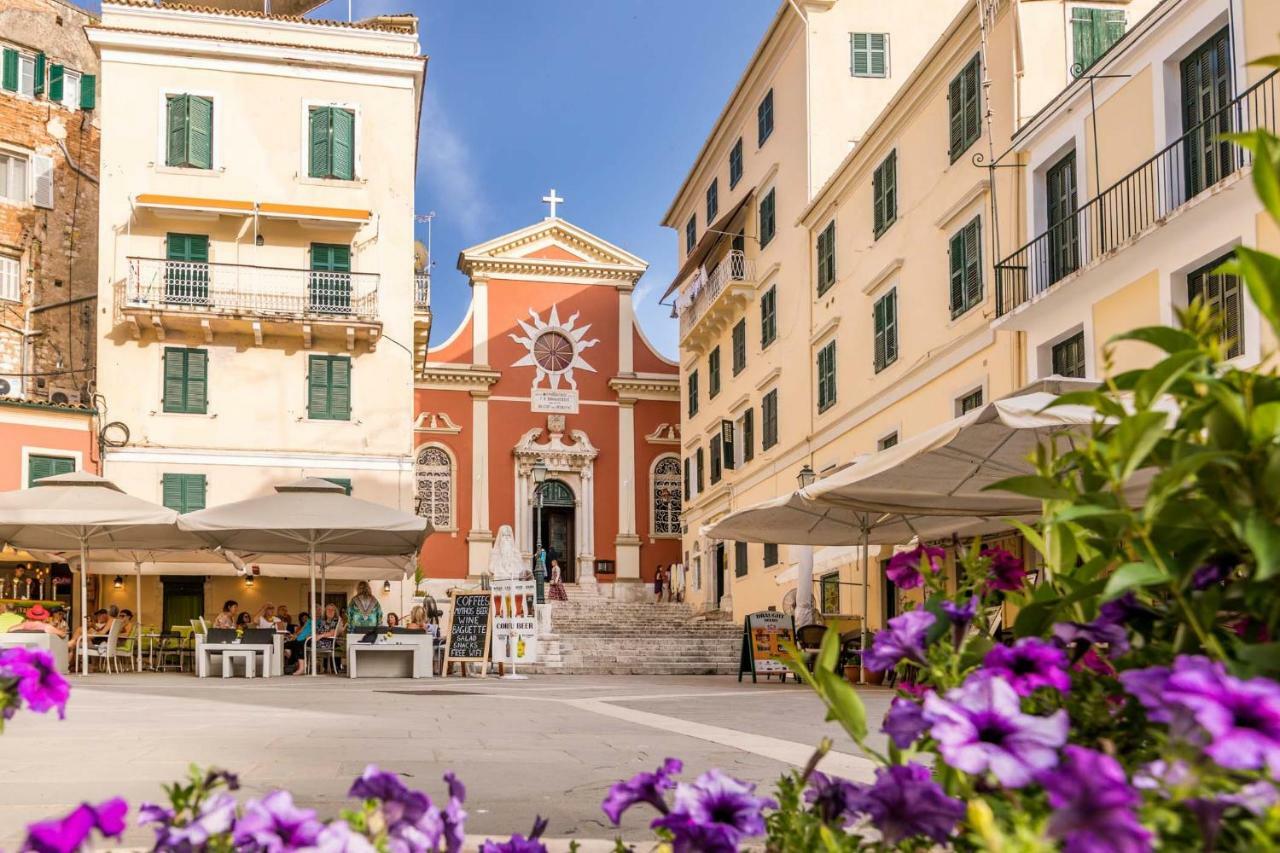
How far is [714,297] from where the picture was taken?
30250 mm

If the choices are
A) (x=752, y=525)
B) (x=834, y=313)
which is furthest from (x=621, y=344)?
(x=752, y=525)

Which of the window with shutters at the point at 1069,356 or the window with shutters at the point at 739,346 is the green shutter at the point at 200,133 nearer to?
the window with shutters at the point at 739,346

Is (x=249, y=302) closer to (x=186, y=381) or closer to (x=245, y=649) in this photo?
(x=186, y=381)

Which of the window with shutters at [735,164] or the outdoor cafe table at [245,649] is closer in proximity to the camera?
the outdoor cafe table at [245,649]

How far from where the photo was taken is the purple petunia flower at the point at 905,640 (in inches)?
70.2

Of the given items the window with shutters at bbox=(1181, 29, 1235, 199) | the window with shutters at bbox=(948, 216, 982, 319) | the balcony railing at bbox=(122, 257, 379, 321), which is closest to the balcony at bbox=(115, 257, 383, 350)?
the balcony railing at bbox=(122, 257, 379, 321)

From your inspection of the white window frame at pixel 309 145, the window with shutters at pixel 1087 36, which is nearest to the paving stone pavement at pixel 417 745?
the window with shutters at pixel 1087 36

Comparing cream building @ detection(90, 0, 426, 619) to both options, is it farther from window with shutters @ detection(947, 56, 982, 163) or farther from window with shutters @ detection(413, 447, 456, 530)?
window with shutters @ detection(947, 56, 982, 163)

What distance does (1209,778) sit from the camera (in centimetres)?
116

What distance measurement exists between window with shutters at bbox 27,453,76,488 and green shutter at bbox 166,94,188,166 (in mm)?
5945

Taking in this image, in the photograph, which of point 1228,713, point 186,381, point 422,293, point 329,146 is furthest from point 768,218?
point 1228,713

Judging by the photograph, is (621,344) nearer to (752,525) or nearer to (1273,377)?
(752,525)

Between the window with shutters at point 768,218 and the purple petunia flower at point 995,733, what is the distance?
86.5 ft

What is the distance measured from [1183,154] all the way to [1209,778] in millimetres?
13437
